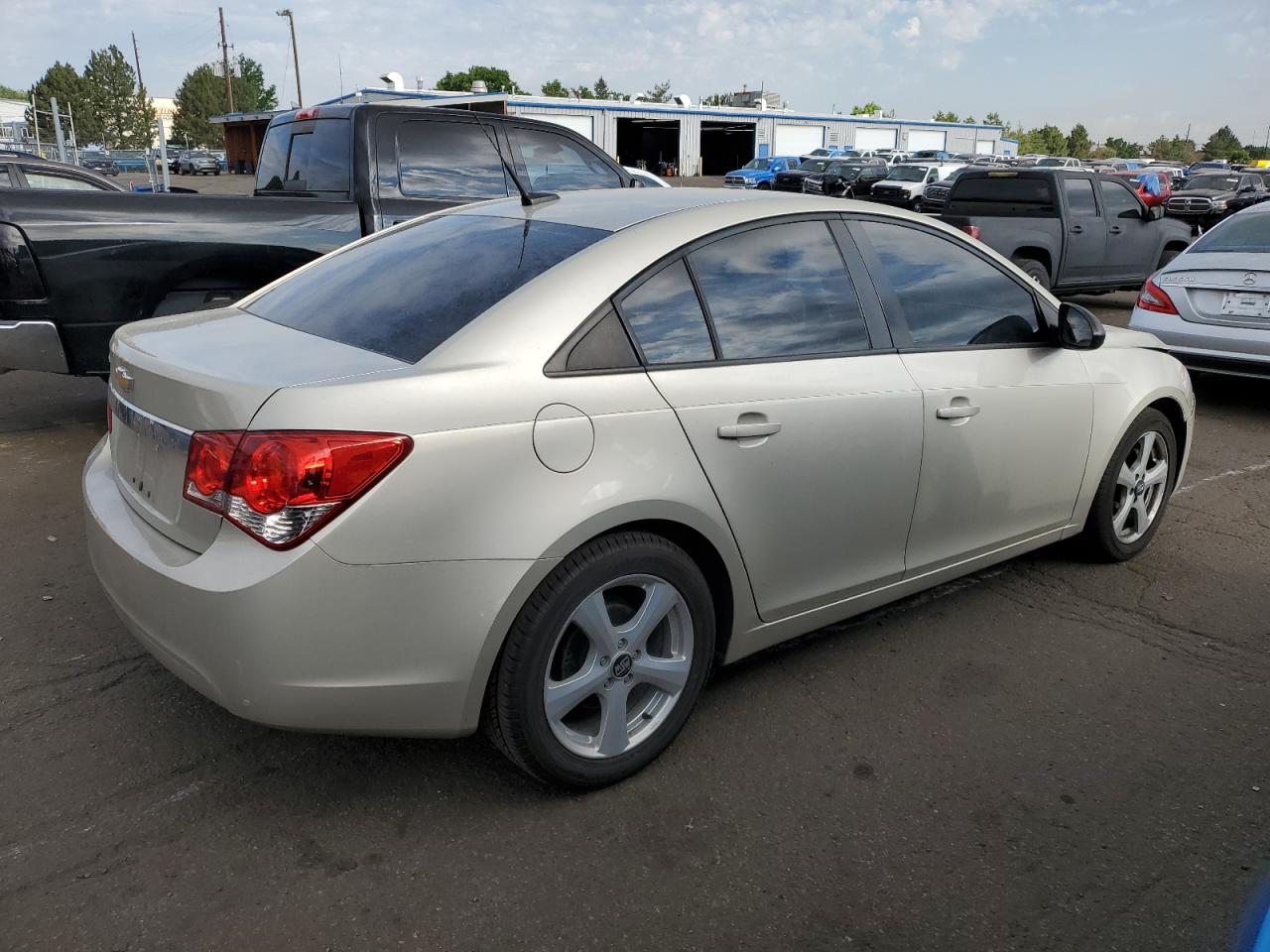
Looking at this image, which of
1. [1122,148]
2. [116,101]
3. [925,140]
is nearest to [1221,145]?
[1122,148]

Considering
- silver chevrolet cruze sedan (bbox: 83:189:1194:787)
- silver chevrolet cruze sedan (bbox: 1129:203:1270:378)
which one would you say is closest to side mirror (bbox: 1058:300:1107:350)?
silver chevrolet cruze sedan (bbox: 83:189:1194:787)

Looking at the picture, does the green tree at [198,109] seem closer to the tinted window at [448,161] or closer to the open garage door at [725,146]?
the open garage door at [725,146]

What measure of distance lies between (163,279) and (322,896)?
4.33 m

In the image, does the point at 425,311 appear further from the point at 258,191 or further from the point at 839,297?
the point at 258,191

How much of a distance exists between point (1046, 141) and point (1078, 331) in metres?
109

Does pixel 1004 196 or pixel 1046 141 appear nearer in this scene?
pixel 1004 196

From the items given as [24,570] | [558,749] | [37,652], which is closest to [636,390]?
[558,749]

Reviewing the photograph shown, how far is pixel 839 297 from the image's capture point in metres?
3.35

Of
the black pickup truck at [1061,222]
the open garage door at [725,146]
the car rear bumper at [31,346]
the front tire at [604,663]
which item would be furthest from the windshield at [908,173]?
the front tire at [604,663]

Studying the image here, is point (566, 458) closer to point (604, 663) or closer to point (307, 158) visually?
point (604, 663)

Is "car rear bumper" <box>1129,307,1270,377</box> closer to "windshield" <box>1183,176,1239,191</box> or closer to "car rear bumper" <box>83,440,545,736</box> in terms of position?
"car rear bumper" <box>83,440,545,736</box>

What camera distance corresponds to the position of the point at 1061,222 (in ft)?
39.2

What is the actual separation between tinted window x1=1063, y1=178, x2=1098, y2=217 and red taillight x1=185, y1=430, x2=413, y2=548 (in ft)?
38.5

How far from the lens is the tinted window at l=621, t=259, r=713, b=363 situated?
2.84 m
